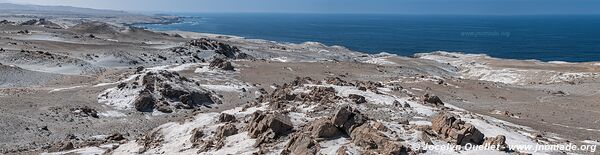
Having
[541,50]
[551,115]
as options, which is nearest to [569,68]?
[551,115]

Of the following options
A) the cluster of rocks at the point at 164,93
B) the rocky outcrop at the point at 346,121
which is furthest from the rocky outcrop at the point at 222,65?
the rocky outcrop at the point at 346,121

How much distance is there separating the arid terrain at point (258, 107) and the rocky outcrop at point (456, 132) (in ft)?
0.16

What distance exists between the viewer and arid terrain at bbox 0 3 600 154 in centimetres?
2278

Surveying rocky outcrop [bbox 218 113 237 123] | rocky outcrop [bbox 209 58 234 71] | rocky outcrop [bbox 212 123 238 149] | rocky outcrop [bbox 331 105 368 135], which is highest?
rocky outcrop [bbox 331 105 368 135]

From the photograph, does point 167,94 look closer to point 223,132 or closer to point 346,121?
point 223,132

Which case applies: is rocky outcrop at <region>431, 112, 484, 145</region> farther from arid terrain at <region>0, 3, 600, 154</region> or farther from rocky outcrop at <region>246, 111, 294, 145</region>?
rocky outcrop at <region>246, 111, 294, 145</region>

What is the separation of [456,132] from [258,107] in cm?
1407

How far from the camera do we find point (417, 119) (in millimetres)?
27719

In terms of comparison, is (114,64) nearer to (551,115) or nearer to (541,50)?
(551,115)

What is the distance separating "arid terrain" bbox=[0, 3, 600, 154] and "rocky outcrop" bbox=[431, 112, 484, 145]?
5 centimetres

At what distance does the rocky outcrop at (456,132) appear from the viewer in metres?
21.5

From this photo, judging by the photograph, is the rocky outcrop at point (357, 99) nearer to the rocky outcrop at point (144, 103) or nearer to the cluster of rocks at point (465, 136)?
the cluster of rocks at point (465, 136)

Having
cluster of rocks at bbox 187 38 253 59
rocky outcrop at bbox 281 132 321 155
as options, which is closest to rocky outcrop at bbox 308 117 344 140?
rocky outcrop at bbox 281 132 321 155

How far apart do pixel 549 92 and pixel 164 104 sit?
36.0 metres
